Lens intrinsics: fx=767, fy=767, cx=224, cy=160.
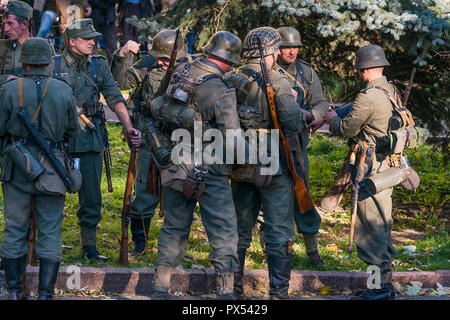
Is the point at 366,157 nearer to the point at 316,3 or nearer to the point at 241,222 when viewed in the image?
the point at 241,222

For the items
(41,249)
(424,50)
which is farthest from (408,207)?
(41,249)

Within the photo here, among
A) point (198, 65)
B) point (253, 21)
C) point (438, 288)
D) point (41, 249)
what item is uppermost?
point (253, 21)

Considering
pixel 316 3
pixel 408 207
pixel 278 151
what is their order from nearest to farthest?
pixel 278 151
pixel 316 3
pixel 408 207

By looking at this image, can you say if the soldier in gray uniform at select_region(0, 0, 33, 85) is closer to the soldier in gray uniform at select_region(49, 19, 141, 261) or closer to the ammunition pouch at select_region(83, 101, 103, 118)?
the soldier in gray uniform at select_region(49, 19, 141, 261)

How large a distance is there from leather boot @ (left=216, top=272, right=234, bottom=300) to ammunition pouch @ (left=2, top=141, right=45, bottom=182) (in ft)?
5.50

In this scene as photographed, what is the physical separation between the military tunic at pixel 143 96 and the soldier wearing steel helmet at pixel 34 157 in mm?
1616

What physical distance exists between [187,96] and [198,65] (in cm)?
33

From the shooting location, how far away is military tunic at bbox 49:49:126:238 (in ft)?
24.3

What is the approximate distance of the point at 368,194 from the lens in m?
7.01

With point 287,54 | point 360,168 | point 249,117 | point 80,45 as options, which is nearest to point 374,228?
point 360,168

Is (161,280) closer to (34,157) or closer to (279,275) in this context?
(279,275)

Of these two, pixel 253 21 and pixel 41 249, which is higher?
pixel 253 21

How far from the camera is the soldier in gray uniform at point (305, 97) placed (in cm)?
782

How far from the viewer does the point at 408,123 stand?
6.92 meters
